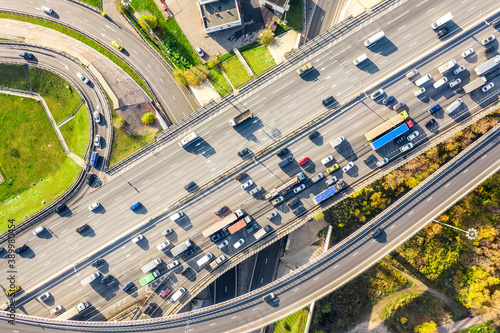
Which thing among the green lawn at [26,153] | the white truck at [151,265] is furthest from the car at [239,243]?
the green lawn at [26,153]

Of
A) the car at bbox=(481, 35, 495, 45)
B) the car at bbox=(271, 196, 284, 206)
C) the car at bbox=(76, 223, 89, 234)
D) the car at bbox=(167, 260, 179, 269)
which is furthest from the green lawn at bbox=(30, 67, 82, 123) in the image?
the car at bbox=(481, 35, 495, 45)

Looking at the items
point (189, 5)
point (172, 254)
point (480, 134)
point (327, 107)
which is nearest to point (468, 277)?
point (480, 134)

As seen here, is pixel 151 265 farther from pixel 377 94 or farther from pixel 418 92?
pixel 418 92

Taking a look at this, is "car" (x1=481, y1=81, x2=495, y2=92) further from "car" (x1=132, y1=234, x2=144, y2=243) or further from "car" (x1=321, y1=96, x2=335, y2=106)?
"car" (x1=132, y1=234, x2=144, y2=243)

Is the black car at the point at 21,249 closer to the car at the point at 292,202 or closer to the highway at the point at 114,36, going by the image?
the highway at the point at 114,36

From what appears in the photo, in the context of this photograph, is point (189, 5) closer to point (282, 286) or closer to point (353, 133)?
point (353, 133)
